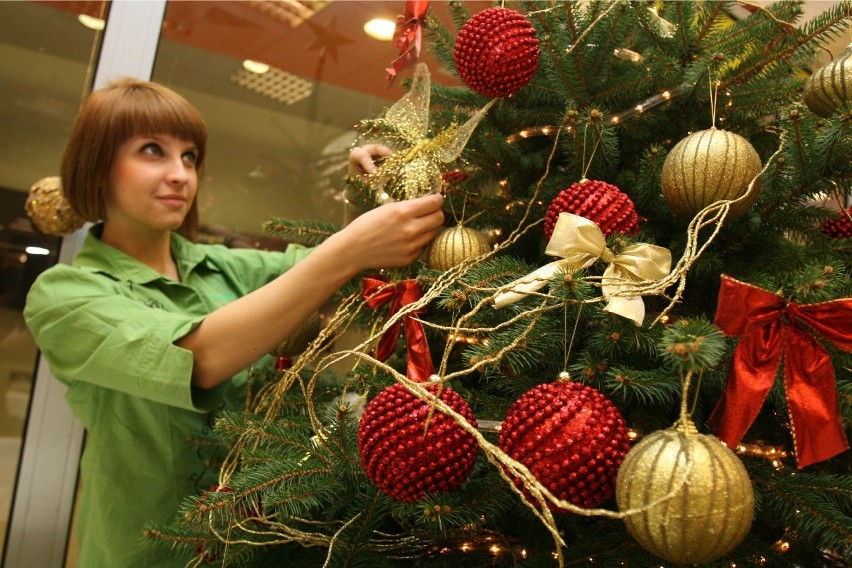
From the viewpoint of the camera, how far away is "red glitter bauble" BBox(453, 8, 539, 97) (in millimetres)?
658

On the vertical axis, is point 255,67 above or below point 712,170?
above

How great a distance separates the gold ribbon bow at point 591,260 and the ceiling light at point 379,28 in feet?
3.69

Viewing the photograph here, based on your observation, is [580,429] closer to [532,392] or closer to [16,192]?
[532,392]

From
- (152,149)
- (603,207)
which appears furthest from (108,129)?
(603,207)

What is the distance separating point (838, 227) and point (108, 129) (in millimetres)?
998

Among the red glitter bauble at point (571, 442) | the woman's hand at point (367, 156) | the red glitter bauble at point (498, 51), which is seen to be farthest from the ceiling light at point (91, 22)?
the red glitter bauble at point (571, 442)

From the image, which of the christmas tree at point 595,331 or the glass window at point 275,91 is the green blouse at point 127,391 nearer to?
the christmas tree at point 595,331

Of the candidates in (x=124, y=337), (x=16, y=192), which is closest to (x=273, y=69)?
(x=16, y=192)

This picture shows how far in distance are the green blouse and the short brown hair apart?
0.07m

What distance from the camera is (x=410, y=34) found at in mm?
792

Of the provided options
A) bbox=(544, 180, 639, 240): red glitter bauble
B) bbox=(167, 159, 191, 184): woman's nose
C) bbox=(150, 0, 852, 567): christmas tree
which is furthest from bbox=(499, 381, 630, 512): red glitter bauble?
bbox=(167, 159, 191, 184): woman's nose

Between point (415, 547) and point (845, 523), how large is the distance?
342 millimetres

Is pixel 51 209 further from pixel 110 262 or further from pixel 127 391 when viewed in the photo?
pixel 127 391

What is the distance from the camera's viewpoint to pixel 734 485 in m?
0.41
